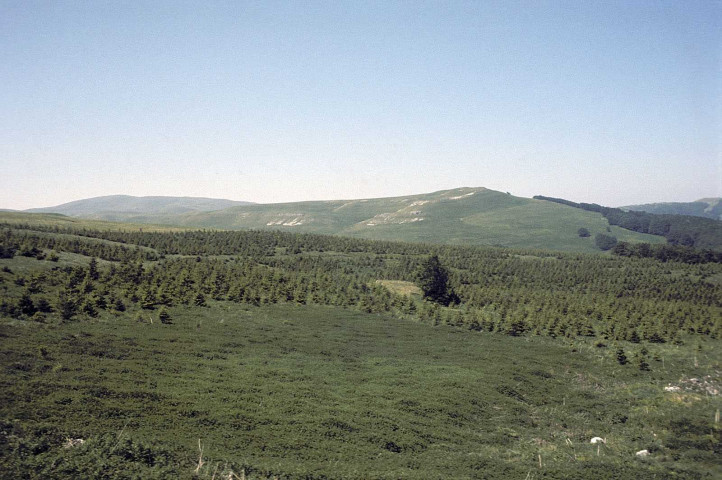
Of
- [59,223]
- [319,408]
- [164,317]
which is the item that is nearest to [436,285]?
[164,317]

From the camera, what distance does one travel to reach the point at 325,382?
34156 mm

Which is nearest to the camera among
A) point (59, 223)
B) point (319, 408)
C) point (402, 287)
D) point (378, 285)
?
point (319, 408)

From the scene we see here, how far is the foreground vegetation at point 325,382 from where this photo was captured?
832 inches

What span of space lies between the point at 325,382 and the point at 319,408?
6057 mm

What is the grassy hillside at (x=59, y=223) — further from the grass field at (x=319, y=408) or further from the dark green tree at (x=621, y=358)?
the dark green tree at (x=621, y=358)

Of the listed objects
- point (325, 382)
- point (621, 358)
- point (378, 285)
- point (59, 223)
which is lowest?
point (621, 358)

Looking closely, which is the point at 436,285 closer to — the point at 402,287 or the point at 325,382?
the point at 402,287

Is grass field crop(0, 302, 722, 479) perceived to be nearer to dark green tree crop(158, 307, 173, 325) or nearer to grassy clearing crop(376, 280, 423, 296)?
dark green tree crop(158, 307, 173, 325)

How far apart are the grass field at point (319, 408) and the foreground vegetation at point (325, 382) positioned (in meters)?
0.14

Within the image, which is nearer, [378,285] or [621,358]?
[621,358]

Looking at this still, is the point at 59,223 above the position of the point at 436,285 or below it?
above

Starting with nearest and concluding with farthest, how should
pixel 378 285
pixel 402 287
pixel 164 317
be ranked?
1. pixel 164 317
2. pixel 378 285
3. pixel 402 287

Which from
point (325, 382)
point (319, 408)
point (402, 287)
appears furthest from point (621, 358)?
point (402, 287)

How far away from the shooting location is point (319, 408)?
28.1 meters
